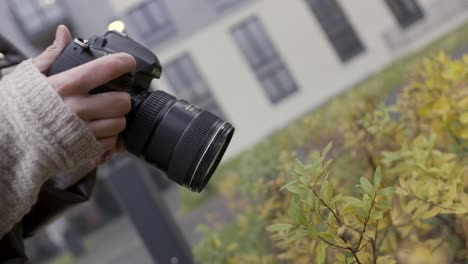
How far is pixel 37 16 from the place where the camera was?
6719 mm

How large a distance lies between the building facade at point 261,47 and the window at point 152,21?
17 mm

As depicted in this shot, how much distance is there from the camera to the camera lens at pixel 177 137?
602 millimetres

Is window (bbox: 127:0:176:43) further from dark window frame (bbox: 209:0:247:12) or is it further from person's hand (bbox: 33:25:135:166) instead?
person's hand (bbox: 33:25:135:166)

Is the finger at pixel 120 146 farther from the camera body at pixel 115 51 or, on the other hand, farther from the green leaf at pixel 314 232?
the green leaf at pixel 314 232

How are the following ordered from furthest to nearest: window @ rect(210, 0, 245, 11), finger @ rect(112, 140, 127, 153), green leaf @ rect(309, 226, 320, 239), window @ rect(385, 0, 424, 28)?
window @ rect(210, 0, 245, 11)
window @ rect(385, 0, 424, 28)
finger @ rect(112, 140, 127, 153)
green leaf @ rect(309, 226, 320, 239)

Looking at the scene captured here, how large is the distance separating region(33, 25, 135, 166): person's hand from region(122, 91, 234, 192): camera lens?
0.06 meters

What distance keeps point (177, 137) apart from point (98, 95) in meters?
0.13

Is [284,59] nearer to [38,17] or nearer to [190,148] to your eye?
[38,17]


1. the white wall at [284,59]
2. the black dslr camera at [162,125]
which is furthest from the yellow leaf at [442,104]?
the white wall at [284,59]

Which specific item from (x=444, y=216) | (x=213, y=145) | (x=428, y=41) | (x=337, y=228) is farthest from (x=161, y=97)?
(x=428, y=41)

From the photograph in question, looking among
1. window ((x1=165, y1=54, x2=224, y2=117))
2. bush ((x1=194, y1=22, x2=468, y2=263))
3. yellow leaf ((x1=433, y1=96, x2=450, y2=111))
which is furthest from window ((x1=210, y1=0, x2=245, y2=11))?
yellow leaf ((x1=433, y1=96, x2=450, y2=111))

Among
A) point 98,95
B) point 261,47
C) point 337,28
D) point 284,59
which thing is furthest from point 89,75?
point 337,28

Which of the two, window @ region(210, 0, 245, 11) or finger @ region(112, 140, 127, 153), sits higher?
window @ region(210, 0, 245, 11)

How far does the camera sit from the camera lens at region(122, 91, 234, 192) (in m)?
0.60
